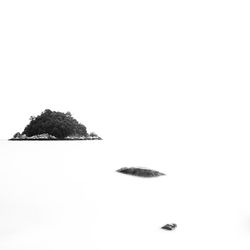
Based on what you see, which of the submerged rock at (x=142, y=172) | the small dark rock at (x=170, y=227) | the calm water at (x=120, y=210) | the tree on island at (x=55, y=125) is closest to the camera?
the calm water at (x=120, y=210)

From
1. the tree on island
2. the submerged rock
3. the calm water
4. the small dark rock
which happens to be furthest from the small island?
the small dark rock

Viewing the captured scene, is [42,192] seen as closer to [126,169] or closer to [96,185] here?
[96,185]

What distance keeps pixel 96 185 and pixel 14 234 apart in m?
5.97

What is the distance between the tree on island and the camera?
4480 centimetres

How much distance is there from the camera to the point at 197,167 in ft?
59.3

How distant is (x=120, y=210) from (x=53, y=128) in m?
36.9

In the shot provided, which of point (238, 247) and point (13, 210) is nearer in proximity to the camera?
point (238, 247)

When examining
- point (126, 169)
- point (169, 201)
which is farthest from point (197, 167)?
point (169, 201)

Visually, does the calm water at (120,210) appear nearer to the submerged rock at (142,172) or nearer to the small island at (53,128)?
the submerged rock at (142,172)

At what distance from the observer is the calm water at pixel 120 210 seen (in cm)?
646

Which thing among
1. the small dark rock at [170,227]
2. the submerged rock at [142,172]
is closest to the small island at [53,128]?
the submerged rock at [142,172]

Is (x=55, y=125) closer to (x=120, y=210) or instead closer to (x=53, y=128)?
(x=53, y=128)

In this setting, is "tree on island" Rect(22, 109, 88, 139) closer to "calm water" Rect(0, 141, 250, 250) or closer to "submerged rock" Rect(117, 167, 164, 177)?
"calm water" Rect(0, 141, 250, 250)

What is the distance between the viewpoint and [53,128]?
146 feet
